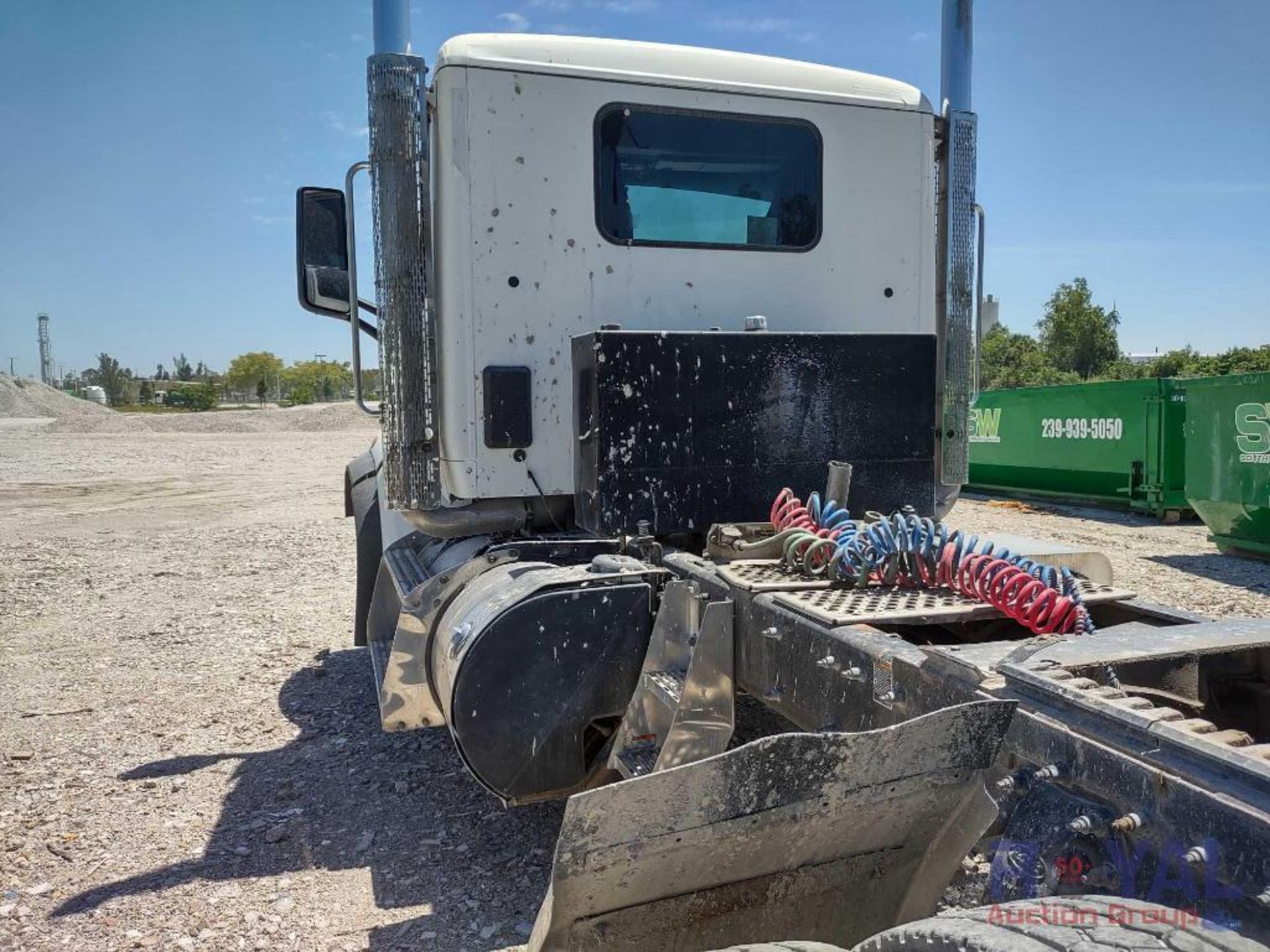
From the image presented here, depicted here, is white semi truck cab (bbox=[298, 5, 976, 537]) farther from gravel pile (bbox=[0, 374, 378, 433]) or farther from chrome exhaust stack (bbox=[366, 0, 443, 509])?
gravel pile (bbox=[0, 374, 378, 433])

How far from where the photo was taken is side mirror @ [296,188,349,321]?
11.8ft

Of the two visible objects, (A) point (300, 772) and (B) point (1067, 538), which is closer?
(A) point (300, 772)

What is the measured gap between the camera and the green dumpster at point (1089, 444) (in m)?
11.0

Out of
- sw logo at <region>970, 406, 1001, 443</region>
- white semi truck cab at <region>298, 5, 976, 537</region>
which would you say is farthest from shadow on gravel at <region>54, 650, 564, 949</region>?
sw logo at <region>970, 406, 1001, 443</region>

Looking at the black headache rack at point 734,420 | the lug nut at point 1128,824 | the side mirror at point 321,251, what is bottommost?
the lug nut at point 1128,824

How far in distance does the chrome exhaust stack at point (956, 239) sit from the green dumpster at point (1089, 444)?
7.68m

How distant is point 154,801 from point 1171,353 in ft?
132

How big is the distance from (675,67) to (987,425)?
37.8ft

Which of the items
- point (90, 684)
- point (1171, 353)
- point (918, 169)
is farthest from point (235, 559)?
point (1171, 353)

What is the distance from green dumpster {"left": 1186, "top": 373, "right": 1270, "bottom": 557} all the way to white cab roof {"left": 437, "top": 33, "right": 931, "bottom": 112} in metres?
6.43

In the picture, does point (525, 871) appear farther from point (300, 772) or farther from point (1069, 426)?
point (1069, 426)

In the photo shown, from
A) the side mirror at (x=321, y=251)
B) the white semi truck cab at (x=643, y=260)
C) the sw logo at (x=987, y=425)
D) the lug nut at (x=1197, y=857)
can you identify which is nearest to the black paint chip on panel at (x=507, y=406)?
the white semi truck cab at (x=643, y=260)

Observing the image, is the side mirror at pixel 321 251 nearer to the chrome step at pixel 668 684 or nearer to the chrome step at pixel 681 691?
the chrome step at pixel 681 691

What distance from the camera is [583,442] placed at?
130 inches
